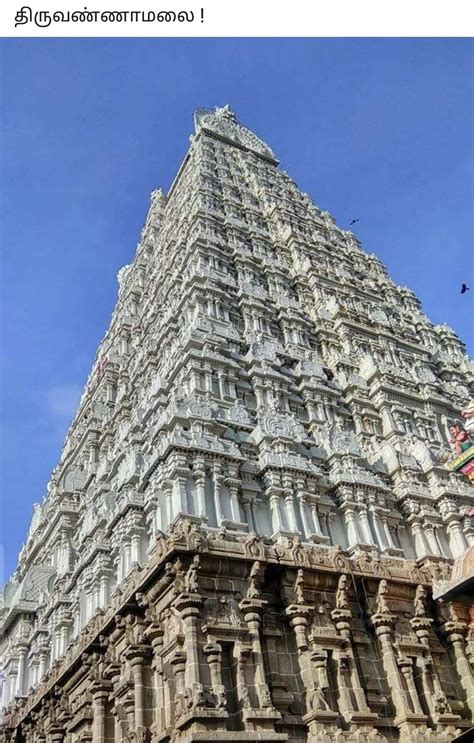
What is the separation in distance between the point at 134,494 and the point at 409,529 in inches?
367

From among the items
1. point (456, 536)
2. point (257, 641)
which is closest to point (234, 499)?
point (257, 641)

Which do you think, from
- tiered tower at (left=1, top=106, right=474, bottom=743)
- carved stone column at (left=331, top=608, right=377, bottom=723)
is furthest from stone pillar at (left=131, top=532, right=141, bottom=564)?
carved stone column at (left=331, top=608, right=377, bottom=723)

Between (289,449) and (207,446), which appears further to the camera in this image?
(289,449)

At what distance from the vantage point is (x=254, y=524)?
795 inches

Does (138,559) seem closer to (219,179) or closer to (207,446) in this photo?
(207,446)

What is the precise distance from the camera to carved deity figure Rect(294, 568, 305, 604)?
56.3ft

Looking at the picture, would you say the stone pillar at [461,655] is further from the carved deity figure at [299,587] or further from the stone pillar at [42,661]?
the stone pillar at [42,661]

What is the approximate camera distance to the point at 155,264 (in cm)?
4309

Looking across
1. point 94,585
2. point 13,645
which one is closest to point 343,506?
point 94,585

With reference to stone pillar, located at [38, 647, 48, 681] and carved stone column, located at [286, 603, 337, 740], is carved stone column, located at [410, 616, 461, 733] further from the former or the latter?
stone pillar, located at [38, 647, 48, 681]

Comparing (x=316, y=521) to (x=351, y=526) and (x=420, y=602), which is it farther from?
(x=420, y=602)

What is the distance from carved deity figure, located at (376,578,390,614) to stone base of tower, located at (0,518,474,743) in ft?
0.13

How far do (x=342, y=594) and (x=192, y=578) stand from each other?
14.4 feet

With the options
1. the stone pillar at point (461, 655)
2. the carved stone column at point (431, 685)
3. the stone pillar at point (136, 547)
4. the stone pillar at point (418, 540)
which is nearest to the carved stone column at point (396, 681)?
the carved stone column at point (431, 685)
